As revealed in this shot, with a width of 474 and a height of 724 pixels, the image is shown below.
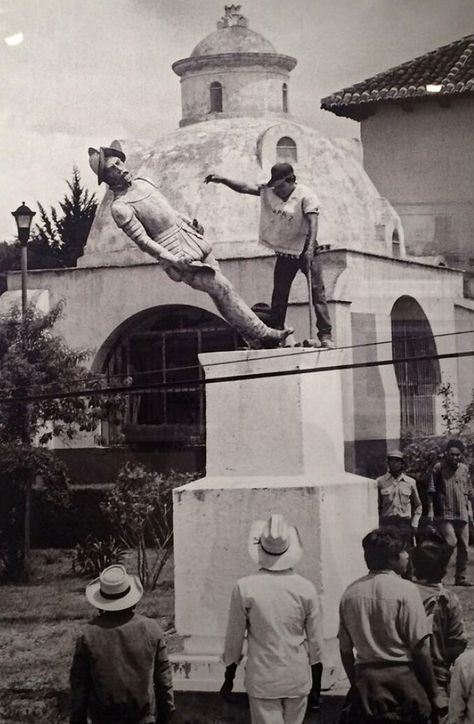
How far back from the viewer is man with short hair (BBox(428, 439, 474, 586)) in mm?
5656

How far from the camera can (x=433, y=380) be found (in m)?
5.85

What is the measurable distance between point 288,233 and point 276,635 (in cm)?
199

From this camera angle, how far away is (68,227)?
6531 millimetres

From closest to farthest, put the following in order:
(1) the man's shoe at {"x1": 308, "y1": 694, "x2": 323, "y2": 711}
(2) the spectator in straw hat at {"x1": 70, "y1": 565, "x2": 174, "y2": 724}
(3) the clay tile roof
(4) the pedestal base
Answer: (2) the spectator in straw hat at {"x1": 70, "y1": 565, "x2": 174, "y2": 724}
(1) the man's shoe at {"x1": 308, "y1": 694, "x2": 323, "y2": 711}
(4) the pedestal base
(3) the clay tile roof

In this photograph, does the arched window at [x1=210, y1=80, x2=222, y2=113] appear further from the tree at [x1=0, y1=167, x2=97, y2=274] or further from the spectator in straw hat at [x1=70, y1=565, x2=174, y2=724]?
the spectator in straw hat at [x1=70, y1=565, x2=174, y2=724]

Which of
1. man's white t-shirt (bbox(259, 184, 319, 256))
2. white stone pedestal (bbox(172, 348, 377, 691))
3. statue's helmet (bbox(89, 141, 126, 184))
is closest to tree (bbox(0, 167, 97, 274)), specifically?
statue's helmet (bbox(89, 141, 126, 184))

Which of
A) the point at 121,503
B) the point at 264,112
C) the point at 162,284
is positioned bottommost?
the point at 121,503

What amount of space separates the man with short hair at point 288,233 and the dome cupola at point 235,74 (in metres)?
0.56

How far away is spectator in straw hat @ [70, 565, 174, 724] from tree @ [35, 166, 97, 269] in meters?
2.30

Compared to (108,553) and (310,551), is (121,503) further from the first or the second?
(310,551)

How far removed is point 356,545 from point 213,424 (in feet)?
2.75

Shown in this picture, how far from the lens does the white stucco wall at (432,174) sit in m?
6.19

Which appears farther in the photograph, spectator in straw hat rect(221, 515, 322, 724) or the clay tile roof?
the clay tile roof

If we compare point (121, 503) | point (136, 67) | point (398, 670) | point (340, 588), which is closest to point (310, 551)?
point (340, 588)
